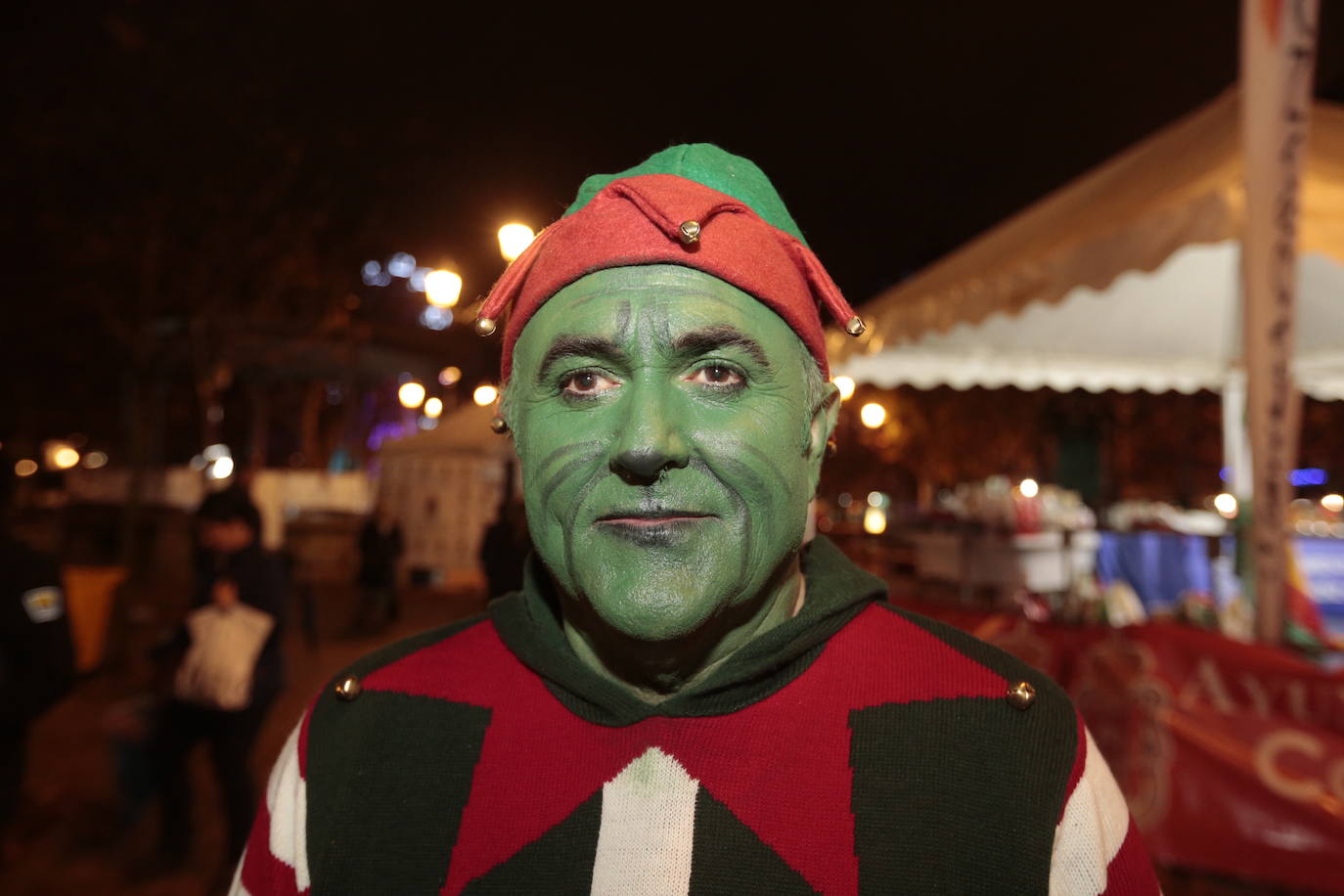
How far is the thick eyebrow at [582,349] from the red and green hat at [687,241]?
118 mm

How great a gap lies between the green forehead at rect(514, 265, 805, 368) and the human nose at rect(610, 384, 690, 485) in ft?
0.39

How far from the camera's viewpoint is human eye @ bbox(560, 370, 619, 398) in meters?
1.41

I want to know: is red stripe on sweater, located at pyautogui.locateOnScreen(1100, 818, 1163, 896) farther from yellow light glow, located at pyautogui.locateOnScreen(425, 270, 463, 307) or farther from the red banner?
yellow light glow, located at pyautogui.locateOnScreen(425, 270, 463, 307)

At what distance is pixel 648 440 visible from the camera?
1.26 meters

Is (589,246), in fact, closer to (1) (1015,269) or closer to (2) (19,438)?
(1) (1015,269)

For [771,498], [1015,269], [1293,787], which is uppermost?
[1015,269]

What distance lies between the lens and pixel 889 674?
148 cm

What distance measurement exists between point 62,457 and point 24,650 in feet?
115

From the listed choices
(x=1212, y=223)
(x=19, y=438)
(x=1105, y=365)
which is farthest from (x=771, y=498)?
(x=19, y=438)

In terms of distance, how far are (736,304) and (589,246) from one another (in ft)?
0.88

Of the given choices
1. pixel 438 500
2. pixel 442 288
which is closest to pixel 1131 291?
pixel 442 288

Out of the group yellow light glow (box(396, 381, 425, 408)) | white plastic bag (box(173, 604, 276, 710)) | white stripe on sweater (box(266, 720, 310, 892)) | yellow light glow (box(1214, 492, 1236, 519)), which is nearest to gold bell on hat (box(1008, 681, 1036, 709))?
white stripe on sweater (box(266, 720, 310, 892))

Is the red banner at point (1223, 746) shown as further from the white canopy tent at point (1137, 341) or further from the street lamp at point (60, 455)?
the street lamp at point (60, 455)

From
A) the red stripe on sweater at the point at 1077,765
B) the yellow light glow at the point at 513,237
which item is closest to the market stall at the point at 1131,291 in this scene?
the red stripe on sweater at the point at 1077,765
